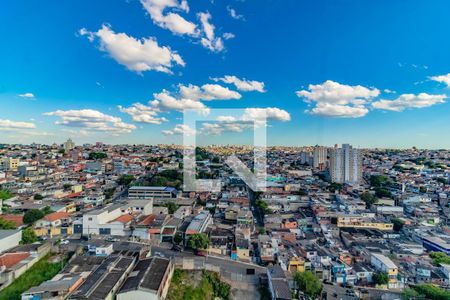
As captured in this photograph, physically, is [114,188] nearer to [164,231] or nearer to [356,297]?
[164,231]

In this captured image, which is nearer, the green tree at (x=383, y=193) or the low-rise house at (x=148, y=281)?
the low-rise house at (x=148, y=281)

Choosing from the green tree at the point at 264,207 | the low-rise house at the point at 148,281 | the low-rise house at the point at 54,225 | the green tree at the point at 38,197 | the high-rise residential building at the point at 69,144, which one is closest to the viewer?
the low-rise house at the point at 148,281

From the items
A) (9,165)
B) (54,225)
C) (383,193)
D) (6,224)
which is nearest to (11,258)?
(54,225)

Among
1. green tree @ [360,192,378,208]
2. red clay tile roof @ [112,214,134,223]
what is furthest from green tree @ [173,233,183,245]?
green tree @ [360,192,378,208]

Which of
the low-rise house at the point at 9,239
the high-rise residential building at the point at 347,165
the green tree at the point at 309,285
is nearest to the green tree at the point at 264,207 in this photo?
the green tree at the point at 309,285

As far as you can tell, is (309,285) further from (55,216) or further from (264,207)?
(55,216)

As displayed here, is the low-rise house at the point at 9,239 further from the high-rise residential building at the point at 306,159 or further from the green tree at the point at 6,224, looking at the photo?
the high-rise residential building at the point at 306,159

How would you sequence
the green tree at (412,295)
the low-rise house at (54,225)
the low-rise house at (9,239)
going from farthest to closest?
1. the low-rise house at (54,225)
2. the low-rise house at (9,239)
3. the green tree at (412,295)
